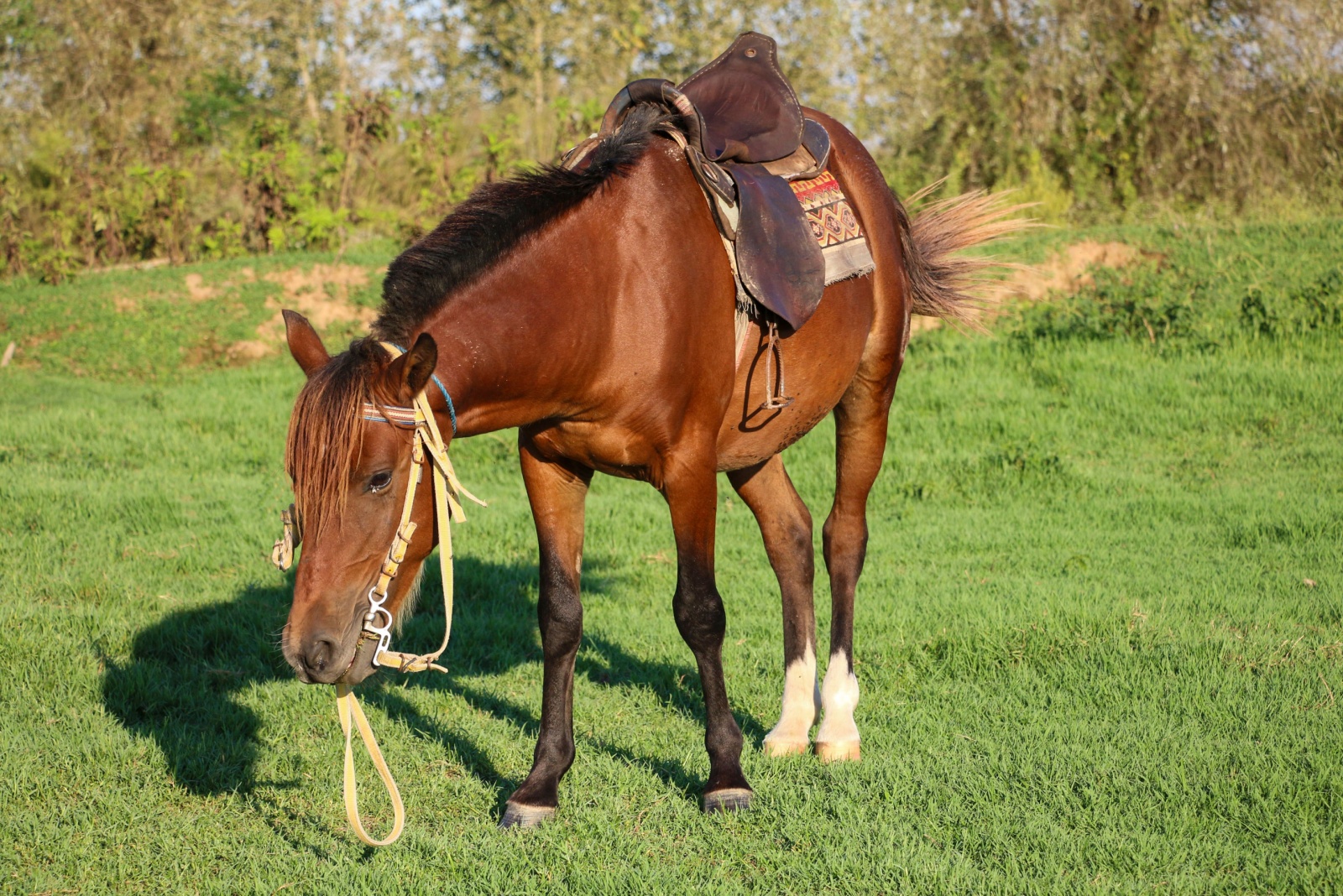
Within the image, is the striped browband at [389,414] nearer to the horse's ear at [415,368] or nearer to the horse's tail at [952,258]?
the horse's ear at [415,368]

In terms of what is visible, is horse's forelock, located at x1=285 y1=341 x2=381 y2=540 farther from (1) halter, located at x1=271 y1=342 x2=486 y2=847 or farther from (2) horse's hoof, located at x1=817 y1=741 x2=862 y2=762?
(2) horse's hoof, located at x1=817 y1=741 x2=862 y2=762

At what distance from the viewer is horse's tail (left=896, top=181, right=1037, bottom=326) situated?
5.00 m

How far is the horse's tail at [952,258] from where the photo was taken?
4996mm

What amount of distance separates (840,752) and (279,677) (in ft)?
7.84

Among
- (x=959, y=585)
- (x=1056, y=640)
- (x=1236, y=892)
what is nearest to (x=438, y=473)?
(x=1236, y=892)

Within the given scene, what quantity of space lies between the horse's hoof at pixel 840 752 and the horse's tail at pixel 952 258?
2020mm

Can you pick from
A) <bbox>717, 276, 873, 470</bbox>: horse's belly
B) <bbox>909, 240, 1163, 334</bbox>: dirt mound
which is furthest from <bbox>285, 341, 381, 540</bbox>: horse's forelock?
<bbox>909, 240, 1163, 334</bbox>: dirt mound

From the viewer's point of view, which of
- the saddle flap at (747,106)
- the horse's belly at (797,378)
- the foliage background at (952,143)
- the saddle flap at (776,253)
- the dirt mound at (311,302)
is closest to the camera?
the saddle flap at (776,253)

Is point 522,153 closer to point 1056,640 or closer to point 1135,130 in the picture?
point 1135,130

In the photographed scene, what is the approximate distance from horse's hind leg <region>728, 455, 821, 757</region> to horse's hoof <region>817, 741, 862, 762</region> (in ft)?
0.70

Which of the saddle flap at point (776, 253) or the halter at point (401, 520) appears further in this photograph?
the saddle flap at point (776, 253)

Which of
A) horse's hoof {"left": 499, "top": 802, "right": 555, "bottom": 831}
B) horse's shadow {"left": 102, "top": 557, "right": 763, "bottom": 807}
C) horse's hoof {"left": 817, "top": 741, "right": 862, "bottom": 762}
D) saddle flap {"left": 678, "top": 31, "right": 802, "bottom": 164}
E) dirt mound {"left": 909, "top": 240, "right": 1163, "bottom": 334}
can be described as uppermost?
saddle flap {"left": 678, "top": 31, "right": 802, "bottom": 164}

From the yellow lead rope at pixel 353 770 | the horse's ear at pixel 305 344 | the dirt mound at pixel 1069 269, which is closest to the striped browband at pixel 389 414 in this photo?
the horse's ear at pixel 305 344

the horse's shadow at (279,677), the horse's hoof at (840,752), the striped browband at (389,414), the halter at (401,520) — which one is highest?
the striped browband at (389,414)
